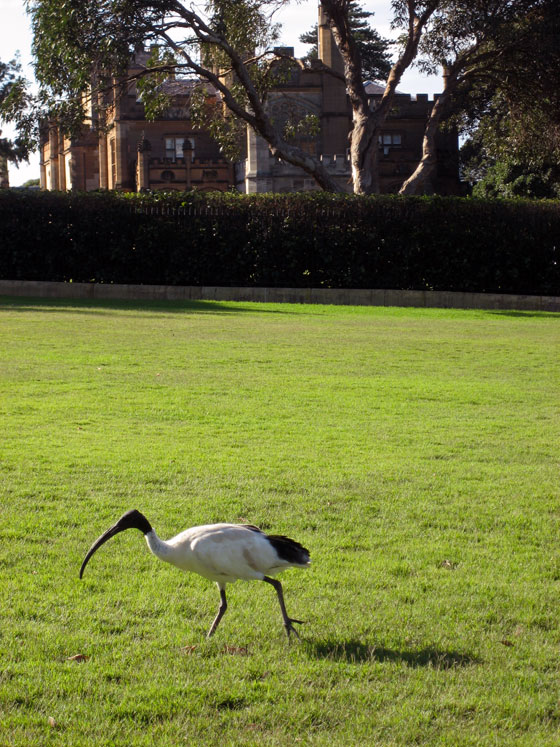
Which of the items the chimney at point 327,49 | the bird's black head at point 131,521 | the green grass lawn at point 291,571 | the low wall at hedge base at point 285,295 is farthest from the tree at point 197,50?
the chimney at point 327,49

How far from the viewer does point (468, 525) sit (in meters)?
5.41

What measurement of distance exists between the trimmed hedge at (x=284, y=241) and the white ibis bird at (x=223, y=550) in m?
20.2

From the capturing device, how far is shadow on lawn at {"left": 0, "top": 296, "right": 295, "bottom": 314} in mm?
18359

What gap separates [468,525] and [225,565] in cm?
228

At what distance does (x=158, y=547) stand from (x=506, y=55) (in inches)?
1041

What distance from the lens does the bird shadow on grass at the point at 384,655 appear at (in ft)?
11.8

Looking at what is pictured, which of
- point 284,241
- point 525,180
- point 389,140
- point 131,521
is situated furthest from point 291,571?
point 389,140

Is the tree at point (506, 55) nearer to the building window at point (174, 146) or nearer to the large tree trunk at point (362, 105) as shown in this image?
the large tree trunk at point (362, 105)

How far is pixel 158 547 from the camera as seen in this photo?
358 centimetres

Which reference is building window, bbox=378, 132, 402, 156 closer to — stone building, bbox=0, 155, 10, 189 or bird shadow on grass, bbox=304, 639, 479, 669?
stone building, bbox=0, 155, 10, 189

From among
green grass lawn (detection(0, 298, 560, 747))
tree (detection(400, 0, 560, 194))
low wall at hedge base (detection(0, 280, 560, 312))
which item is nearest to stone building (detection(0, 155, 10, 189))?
tree (detection(400, 0, 560, 194))

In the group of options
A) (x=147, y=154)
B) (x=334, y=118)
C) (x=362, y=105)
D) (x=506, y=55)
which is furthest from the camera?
(x=147, y=154)

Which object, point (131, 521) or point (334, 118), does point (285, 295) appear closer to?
point (131, 521)

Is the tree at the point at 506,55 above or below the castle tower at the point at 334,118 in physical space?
below
